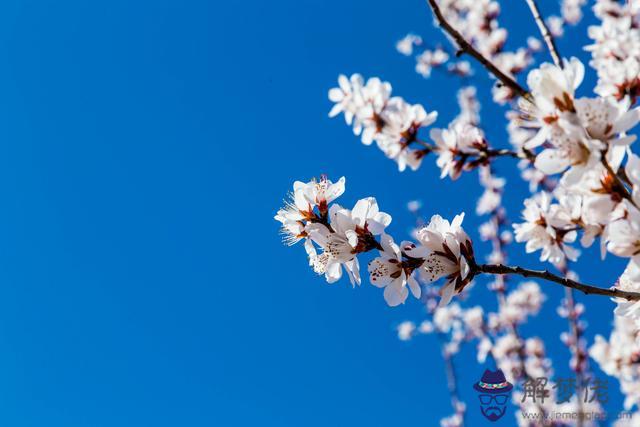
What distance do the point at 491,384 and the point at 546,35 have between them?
1.98 metres

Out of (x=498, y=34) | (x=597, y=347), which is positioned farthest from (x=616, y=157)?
(x=597, y=347)

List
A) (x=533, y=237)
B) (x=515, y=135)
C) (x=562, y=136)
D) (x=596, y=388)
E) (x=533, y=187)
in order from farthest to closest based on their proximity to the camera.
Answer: (x=515, y=135)
(x=533, y=187)
(x=596, y=388)
(x=533, y=237)
(x=562, y=136)

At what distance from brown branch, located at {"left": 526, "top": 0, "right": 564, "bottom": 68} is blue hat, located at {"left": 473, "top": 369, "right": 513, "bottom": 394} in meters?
1.93

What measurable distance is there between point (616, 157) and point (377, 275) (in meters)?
0.67

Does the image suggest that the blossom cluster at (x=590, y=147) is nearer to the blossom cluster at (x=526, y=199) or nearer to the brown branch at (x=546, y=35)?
the blossom cluster at (x=526, y=199)

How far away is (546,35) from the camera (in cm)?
216

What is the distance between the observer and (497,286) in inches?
224

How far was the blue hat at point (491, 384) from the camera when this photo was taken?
10.6 ft

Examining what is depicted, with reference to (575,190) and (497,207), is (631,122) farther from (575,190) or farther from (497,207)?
(497,207)

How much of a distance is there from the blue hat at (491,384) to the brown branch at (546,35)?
6.33 feet

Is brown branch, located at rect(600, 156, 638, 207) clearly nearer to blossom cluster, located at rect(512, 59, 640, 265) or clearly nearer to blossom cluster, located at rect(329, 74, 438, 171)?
blossom cluster, located at rect(512, 59, 640, 265)

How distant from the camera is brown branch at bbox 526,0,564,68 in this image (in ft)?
6.48

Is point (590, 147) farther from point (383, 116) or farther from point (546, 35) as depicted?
point (383, 116)

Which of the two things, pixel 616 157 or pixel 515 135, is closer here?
pixel 616 157
